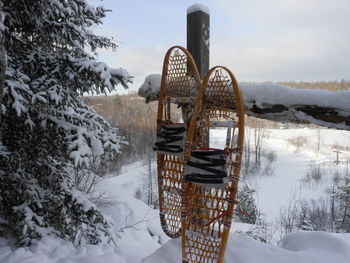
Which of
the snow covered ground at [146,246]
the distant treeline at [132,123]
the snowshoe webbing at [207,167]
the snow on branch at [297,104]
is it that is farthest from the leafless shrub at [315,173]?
the snowshoe webbing at [207,167]

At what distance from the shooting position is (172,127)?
1.88 metres

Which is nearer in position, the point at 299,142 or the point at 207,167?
the point at 207,167

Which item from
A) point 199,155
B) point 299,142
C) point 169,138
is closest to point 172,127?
point 169,138

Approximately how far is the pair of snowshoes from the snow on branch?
0.47 feet

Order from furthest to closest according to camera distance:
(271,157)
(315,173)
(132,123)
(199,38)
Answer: (132,123), (271,157), (315,173), (199,38)

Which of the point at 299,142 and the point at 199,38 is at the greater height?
the point at 199,38

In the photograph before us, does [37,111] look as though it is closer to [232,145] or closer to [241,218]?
[232,145]

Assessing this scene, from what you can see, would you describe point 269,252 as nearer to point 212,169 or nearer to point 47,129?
point 212,169

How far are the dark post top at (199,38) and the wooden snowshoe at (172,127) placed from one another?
0.09m

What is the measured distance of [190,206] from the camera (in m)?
1.68

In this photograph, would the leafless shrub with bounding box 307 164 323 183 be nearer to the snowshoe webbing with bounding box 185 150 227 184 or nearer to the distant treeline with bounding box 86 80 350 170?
the distant treeline with bounding box 86 80 350 170

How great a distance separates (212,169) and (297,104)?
63 centimetres

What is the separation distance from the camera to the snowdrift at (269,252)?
1.58m

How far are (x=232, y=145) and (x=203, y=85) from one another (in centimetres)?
43
